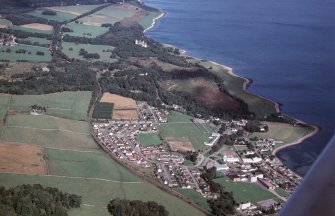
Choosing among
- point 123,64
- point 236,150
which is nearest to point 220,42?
point 123,64

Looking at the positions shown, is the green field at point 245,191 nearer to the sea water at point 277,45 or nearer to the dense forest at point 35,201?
the sea water at point 277,45

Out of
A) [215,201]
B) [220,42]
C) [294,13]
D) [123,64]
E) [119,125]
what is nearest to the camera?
[215,201]

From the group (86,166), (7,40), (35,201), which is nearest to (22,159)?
(86,166)

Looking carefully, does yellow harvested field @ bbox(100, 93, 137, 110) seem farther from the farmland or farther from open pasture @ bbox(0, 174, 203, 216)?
open pasture @ bbox(0, 174, 203, 216)

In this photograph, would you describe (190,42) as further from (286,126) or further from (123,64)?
(286,126)

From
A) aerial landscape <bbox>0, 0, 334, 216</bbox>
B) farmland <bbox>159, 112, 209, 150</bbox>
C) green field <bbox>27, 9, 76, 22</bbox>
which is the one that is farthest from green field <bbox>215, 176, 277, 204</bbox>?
green field <bbox>27, 9, 76, 22</bbox>

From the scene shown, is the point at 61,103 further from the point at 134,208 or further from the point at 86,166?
the point at 134,208
